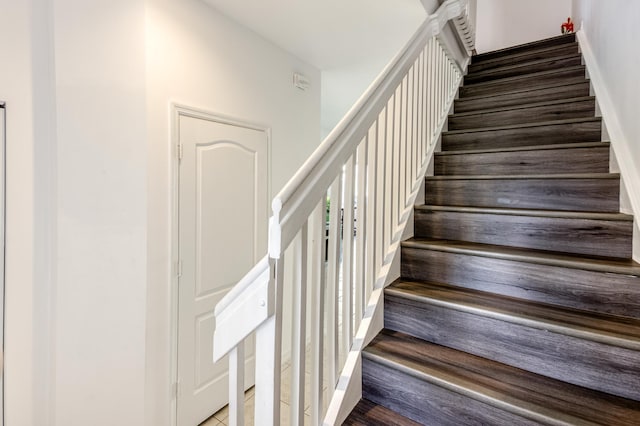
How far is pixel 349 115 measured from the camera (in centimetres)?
118

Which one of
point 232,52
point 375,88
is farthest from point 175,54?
point 375,88

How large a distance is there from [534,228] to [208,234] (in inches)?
71.8

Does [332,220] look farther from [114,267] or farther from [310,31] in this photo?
[310,31]

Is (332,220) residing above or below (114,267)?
above

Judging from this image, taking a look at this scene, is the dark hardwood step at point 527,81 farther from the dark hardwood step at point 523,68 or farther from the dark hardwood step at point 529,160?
the dark hardwood step at point 529,160

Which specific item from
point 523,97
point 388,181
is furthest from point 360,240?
point 523,97

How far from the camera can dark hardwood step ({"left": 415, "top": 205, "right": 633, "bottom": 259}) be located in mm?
1301

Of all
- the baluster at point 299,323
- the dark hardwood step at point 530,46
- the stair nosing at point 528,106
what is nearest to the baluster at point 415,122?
the stair nosing at point 528,106

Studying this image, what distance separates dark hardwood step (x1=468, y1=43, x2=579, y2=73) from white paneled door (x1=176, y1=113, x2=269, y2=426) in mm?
2375

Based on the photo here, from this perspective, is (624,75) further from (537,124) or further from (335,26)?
(335,26)

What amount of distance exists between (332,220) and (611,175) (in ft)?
4.46

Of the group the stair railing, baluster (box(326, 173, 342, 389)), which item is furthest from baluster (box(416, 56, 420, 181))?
baluster (box(326, 173, 342, 389))

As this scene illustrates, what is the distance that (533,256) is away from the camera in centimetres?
129

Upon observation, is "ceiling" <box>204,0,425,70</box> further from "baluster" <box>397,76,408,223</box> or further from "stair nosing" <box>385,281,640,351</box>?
"stair nosing" <box>385,281,640,351</box>
